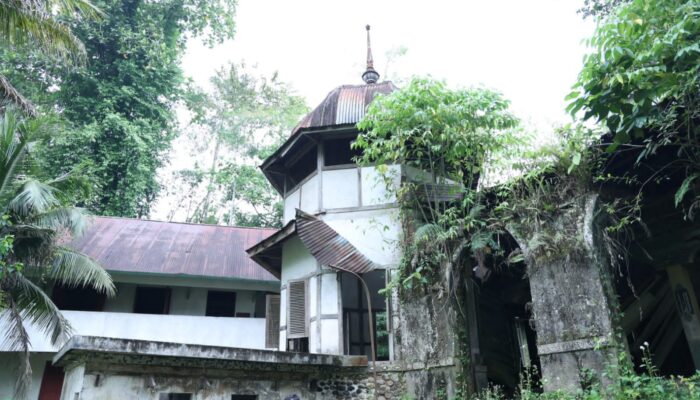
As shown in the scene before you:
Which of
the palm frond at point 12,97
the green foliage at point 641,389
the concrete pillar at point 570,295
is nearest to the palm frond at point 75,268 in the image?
the palm frond at point 12,97

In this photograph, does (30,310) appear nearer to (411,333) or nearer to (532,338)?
(411,333)

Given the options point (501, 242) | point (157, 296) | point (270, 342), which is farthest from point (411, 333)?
point (157, 296)

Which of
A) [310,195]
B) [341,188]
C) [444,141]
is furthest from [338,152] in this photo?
[444,141]

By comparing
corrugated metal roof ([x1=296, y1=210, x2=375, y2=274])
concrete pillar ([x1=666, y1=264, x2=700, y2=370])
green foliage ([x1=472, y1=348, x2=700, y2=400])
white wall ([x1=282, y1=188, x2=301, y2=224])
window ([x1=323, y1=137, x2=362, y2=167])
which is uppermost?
window ([x1=323, y1=137, x2=362, y2=167])

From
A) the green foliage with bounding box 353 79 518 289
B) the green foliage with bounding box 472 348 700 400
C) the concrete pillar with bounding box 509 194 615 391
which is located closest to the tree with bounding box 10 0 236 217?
the green foliage with bounding box 353 79 518 289

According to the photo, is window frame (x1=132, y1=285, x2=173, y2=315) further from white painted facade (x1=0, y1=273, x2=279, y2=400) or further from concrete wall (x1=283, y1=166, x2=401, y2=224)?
concrete wall (x1=283, y1=166, x2=401, y2=224)

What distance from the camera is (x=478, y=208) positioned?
816 centimetres

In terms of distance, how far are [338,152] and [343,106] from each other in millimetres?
1037

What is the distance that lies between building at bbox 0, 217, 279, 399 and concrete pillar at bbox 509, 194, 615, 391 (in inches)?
358

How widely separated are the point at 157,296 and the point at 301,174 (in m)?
6.98

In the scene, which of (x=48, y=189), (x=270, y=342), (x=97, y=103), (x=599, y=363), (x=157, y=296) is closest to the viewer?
(x=599, y=363)

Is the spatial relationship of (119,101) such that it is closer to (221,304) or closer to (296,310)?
(221,304)

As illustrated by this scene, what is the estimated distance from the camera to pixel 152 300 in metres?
15.5

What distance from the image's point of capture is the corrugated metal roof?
946cm
